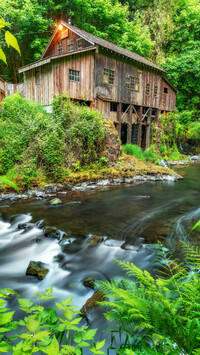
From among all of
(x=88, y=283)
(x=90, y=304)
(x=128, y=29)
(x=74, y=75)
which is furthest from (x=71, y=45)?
(x=90, y=304)

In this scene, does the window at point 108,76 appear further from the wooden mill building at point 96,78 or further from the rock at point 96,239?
the rock at point 96,239

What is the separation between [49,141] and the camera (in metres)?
10.0

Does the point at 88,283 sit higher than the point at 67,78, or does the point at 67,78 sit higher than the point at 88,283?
the point at 67,78

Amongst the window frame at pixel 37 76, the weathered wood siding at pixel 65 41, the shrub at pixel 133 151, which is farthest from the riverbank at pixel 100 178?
the weathered wood siding at pixel 65 41

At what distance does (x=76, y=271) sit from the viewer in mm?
4297

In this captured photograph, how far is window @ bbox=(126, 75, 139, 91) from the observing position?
18.0 metres

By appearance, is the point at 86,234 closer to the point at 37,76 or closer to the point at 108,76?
the point at 108,76

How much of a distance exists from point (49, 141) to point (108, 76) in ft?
29.8

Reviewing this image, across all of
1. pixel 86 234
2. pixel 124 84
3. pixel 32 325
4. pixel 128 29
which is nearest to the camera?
pixel 32 325

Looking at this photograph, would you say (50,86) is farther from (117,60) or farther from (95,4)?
(95,4)

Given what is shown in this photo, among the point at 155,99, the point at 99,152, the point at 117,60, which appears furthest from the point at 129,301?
the point at 155,99

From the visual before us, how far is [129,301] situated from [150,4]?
38.3 m

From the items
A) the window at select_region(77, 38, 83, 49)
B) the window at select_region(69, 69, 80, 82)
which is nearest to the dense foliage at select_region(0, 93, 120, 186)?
the window at select_region(69, 69, 80, 82)

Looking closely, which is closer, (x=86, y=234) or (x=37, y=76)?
(x=86, y=234)
